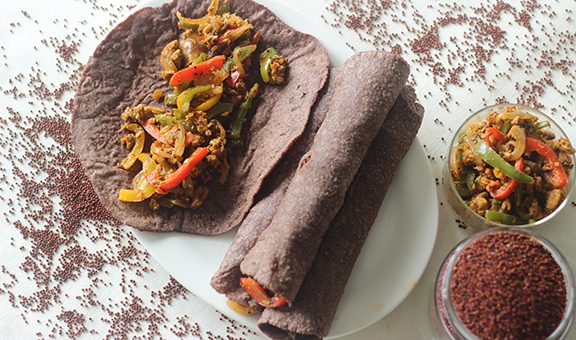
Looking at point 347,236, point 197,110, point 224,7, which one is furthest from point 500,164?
point 224,7

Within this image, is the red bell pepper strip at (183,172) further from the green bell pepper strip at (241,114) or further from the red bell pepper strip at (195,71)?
the red bell pepper strip at (195,71)

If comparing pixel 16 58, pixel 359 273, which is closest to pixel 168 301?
pixel 359 273

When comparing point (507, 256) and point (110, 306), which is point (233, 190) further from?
point (507, 256)

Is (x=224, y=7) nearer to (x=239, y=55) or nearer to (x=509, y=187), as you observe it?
(x=239, y=55)

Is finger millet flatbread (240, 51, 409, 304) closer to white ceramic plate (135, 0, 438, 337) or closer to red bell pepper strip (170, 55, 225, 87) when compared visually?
white ceramic plate (135, 0, 438, 337)

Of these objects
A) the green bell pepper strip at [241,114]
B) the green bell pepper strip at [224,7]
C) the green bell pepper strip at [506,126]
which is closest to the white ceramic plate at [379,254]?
the green bell pepper strip at [506,126]
